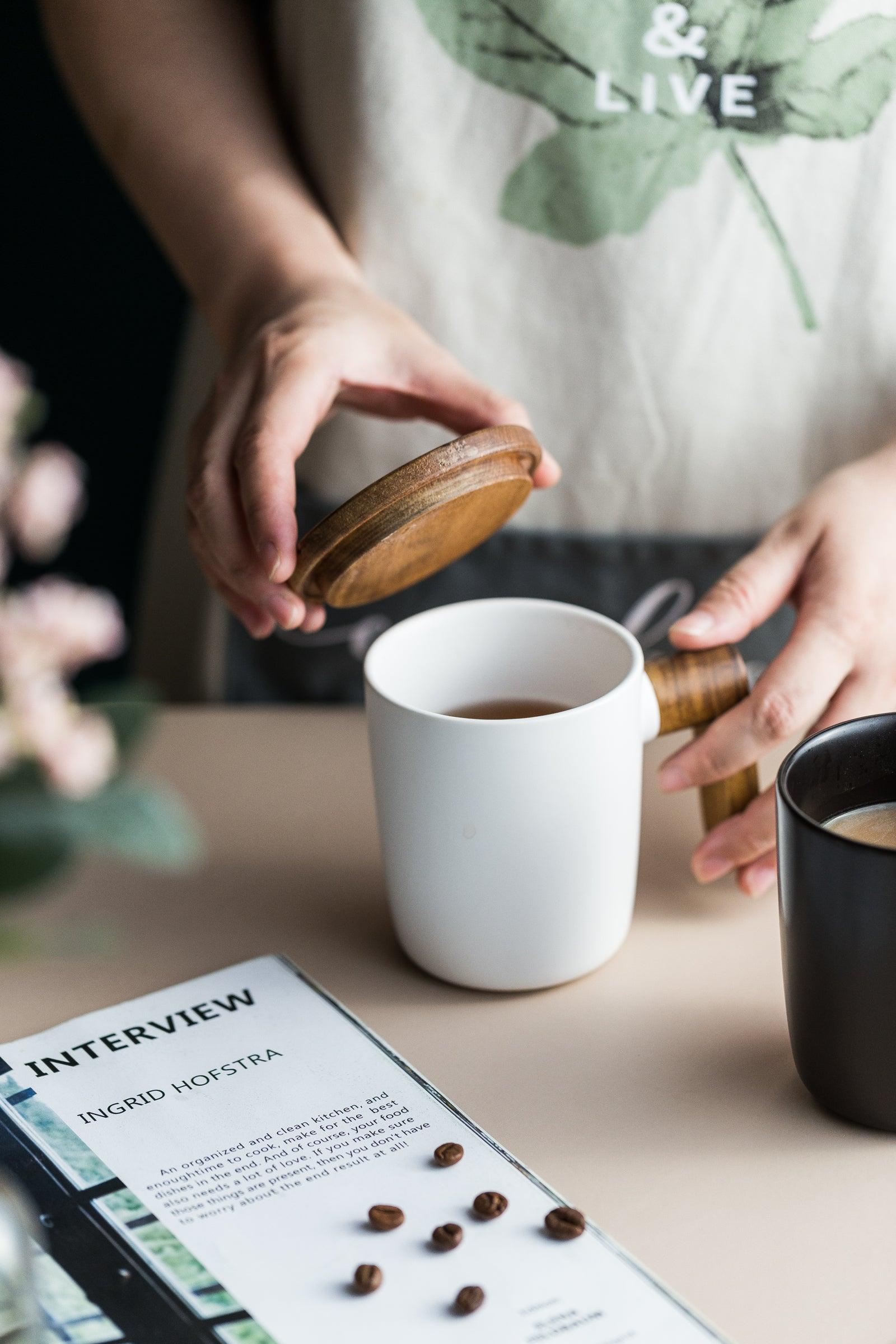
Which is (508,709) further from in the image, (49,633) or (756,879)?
(49,633)

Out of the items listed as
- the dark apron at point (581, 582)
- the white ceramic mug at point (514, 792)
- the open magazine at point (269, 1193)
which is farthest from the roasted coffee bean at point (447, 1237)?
the dark apron at point (581, 582)

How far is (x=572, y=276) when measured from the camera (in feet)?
3.15

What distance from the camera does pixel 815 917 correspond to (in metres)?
0.56

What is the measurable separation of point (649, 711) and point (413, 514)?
17 centimetres

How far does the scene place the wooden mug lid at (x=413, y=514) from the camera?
614mm

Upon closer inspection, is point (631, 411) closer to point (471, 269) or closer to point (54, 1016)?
point (471, 269)

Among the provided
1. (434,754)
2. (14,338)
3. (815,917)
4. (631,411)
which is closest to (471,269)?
(631,411)

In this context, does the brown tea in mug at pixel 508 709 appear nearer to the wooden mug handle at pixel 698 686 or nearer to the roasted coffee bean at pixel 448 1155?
the wooden mug handle at pixel 698 686

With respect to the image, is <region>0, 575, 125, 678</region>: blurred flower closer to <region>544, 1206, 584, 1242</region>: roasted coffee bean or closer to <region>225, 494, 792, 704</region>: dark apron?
<region>544, 1206, 584, 1242</region>: roasted coffee bean

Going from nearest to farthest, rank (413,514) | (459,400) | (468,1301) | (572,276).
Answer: (468,1301) < (413,514) < (459,400) < (572,276)

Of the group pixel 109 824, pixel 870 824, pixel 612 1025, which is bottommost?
pixel 612 1025

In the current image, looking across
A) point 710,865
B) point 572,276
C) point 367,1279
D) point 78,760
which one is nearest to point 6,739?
point 78,760

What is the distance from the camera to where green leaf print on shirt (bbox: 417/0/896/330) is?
0.87m

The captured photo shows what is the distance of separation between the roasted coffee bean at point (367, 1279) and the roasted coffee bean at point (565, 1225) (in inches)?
2.8
